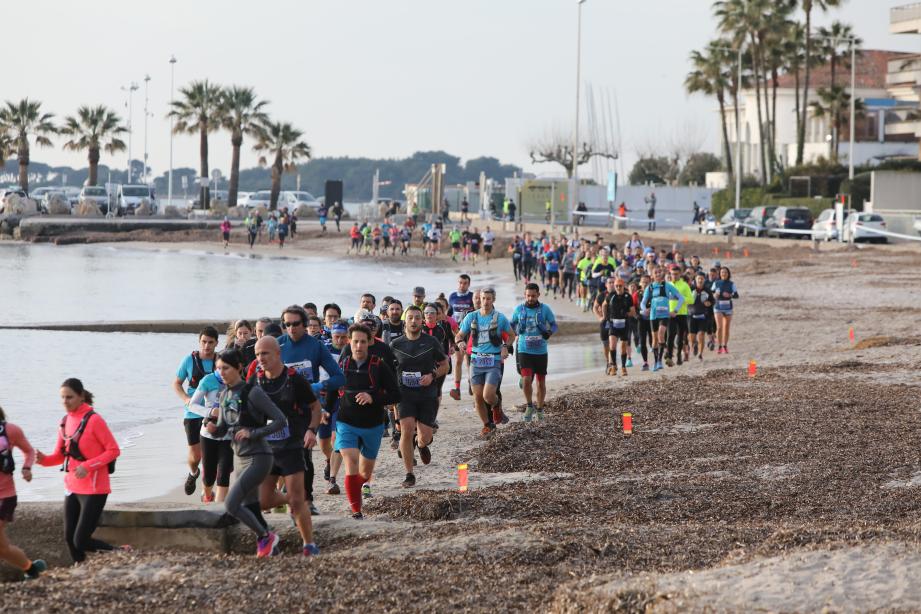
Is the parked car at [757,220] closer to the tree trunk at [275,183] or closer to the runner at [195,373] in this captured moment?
the tree trunk at [275,183]

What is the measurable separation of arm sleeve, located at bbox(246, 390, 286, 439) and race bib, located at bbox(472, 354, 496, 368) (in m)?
5.85

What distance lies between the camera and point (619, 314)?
19.6 m

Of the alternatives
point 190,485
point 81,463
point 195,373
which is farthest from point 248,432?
point 190,485

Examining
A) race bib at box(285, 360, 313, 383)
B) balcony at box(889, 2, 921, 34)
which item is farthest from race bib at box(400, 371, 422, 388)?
balcony at box(889, 2, 921, 34)

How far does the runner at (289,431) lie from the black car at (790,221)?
4237 centimetres

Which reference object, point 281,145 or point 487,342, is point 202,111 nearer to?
point 281,145

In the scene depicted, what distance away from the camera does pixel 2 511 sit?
8.49m

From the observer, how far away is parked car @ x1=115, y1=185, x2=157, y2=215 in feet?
259

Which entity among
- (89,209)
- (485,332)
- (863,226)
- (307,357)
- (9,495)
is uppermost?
(89,209)

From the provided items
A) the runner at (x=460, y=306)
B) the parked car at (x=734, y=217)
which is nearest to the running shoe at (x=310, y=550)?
the runner at (x=460, y=306)

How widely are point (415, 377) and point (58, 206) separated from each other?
72.1 m

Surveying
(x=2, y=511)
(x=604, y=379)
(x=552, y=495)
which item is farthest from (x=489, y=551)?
(x=604, y=379)

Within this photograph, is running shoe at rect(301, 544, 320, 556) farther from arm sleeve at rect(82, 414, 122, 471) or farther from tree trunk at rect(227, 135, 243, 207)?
tree trunk at rect(227, 135, 243, 207)

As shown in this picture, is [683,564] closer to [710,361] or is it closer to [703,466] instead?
[703,466]
